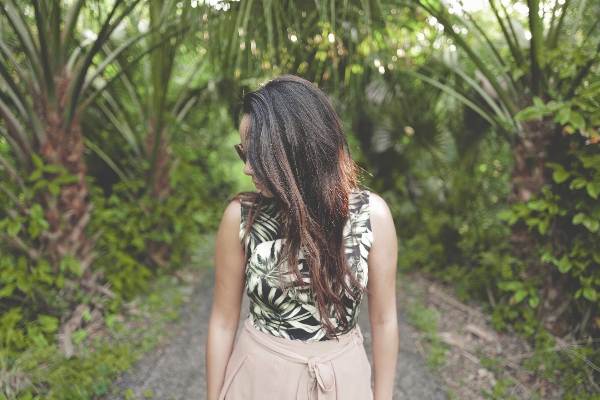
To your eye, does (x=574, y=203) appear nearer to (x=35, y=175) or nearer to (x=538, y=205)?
(x=538, y=205)

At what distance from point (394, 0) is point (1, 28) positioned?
2653 mm

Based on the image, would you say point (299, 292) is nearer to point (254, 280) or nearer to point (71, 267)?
point (254, 280)

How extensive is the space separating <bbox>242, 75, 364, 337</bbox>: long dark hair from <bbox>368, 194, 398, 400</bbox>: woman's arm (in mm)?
82

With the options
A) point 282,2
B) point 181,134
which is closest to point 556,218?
point 282,2

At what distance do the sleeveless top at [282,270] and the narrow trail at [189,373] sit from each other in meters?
1.60

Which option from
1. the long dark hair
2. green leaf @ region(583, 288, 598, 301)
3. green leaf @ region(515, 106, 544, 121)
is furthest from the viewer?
green leaf @ region(583, 288, 598, 301)

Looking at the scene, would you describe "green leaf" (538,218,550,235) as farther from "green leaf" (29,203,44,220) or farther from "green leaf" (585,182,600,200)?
"green leaf" (29,203,44,220)

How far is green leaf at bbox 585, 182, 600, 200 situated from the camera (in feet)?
6.77

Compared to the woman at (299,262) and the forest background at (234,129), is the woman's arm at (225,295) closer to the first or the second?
the woman at (299,262)

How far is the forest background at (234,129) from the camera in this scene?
2145mm

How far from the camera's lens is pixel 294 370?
1133 millimetres

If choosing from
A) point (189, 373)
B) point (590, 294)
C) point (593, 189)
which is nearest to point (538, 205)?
point (593, 189)

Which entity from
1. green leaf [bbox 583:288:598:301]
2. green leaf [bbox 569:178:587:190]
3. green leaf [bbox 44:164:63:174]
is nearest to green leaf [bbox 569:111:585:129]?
green leaf [bbox 569:178:587:190]

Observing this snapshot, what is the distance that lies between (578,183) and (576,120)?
359 mm
